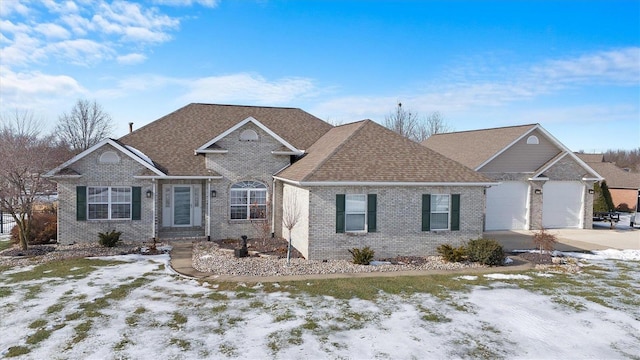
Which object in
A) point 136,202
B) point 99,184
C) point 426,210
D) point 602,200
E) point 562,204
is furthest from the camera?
point 602,200

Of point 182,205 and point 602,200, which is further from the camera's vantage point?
point 602,200

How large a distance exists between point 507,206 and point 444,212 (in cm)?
949

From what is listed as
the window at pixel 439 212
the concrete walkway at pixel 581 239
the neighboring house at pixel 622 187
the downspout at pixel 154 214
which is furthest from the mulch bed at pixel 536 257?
the neighboring house at pixel 622 187

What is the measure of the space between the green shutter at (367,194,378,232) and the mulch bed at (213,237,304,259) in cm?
282

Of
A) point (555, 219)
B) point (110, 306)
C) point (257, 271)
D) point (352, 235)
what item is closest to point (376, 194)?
point (352, 235)

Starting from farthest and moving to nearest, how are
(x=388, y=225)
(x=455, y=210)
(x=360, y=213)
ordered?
(x=455, y=210) → (x=388, y=225) → (x=360, y=213)

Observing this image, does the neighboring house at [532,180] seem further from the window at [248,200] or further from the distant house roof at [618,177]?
the distant house roof at [618,177]

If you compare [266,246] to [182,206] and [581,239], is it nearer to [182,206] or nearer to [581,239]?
[182,206]

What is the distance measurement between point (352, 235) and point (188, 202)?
8.84 m

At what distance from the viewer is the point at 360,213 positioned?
15680 millimetres

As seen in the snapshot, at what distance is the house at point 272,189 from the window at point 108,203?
0.04 meters

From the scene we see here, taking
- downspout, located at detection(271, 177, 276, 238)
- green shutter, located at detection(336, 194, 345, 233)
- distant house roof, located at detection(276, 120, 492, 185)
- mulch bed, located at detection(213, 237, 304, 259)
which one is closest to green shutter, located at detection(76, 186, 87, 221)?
mulch bed, located at detection(213, 237, 304, 259)

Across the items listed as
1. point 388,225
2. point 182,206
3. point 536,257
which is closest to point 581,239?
point 536,257

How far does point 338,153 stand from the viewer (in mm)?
16516
